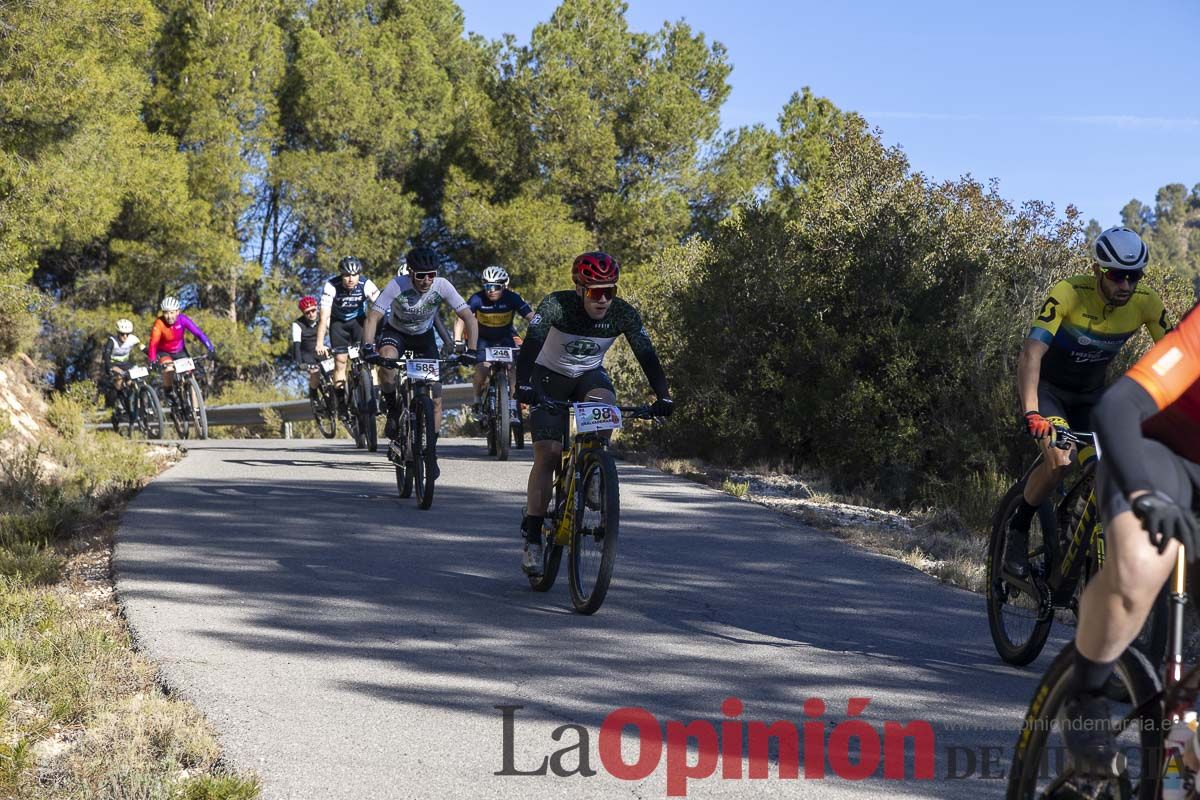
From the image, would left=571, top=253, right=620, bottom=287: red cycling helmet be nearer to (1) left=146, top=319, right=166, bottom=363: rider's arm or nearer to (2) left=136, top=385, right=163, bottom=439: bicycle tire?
(1) left=146, top=319, right=166, bottom=363: rider's arm

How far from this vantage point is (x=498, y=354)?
15.3 m

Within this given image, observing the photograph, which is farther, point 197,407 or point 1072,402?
point 197,407

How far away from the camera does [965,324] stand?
14.7 m

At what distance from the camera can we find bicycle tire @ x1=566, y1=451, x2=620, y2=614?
746 centimetres

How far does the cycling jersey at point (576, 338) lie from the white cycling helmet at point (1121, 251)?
262 centimetres

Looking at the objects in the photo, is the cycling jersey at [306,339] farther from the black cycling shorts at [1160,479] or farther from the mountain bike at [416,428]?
the black cycling shorts at [1160,479]

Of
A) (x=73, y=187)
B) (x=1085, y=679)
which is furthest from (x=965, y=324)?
(x=73, y=187)

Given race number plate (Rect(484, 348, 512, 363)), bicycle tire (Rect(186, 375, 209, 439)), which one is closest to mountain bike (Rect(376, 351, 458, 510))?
race number plate (Rect(484, 348, 512, 363))

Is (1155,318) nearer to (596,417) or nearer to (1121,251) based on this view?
(1121,251)

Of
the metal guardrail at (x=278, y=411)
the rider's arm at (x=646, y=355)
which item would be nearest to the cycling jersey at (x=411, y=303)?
the rider's arm at (x=646, y=355)

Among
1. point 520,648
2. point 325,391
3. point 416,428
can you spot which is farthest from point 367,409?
point 520,648

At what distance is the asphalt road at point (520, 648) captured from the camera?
5172mm

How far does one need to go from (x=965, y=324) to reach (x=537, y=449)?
7848 mm

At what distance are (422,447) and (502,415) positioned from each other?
13.5 ft
